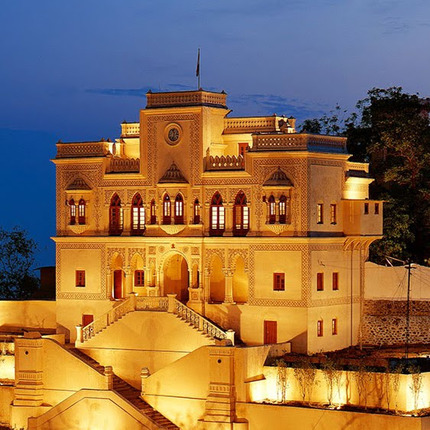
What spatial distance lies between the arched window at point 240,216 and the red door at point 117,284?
16.8 ft

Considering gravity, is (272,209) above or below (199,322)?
above

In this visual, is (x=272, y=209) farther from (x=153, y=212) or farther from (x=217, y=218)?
(x=153, y=212)

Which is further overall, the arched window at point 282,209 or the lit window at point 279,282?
the arched window at point 282,209

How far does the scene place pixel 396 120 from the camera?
53.4 meters

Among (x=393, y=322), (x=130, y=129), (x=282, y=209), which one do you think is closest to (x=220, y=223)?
(x=282, y=209)

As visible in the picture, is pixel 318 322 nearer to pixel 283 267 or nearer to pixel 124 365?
pixel 283 267

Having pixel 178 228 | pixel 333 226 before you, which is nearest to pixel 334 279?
pixel 333 226

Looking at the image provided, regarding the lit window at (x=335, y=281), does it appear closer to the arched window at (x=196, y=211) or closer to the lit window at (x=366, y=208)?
the lit window at (x=366, y=208)

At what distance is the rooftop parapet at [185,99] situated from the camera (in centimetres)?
4616

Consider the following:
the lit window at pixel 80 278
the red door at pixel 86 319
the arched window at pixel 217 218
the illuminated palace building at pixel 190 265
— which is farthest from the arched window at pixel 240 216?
the red door at pixel 86 319

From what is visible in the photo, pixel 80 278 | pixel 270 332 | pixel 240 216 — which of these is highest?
pixel 240 216

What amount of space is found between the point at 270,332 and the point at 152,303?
160 inches

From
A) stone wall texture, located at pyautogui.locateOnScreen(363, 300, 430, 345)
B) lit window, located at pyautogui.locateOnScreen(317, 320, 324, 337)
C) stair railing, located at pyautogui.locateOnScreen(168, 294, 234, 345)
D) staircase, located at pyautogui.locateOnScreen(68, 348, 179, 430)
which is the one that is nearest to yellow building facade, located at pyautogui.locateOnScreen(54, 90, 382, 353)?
lit window, located at pyautogui.locateOnScreen(317, 320, 324, 337)

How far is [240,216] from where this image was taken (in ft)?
149
